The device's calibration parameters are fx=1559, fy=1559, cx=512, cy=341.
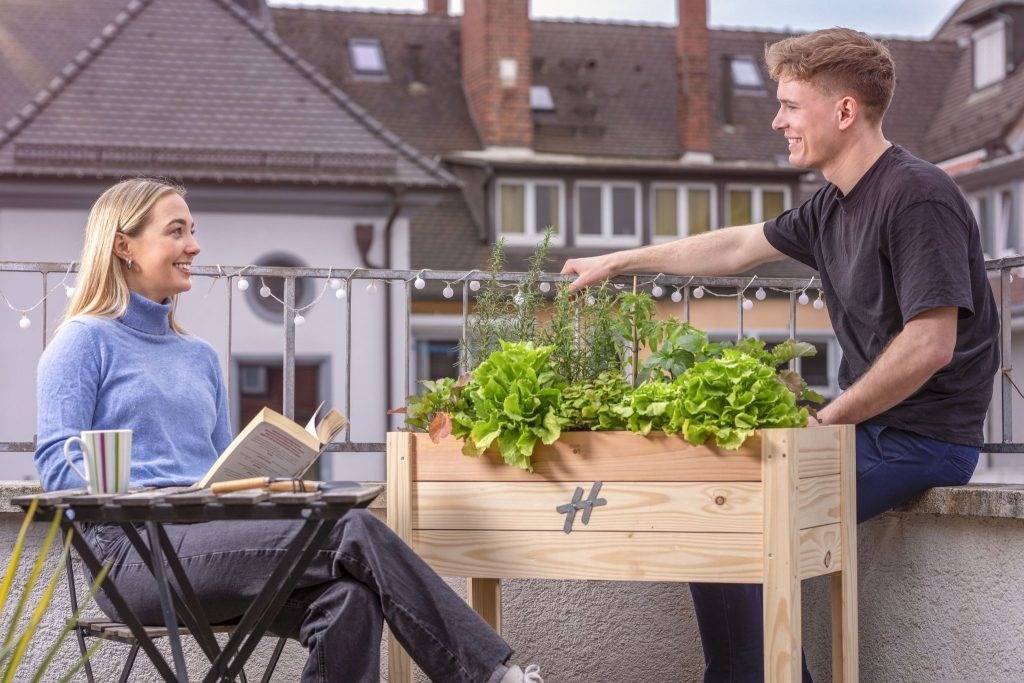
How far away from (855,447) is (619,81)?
95.4 ft

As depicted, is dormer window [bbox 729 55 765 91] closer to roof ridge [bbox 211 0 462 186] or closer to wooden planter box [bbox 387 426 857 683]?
roof ridge [bbox 211 0 462 186]

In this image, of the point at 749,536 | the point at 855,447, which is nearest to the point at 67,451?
the point at 749,536

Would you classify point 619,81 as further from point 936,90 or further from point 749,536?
point 749,536

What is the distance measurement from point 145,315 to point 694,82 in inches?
1078

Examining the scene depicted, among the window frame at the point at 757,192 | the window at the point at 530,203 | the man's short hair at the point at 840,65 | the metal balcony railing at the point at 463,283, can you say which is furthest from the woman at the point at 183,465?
the window frame at the point at 757,192

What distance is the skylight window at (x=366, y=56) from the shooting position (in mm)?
30891

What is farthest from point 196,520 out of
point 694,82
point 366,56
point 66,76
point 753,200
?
point 366,56

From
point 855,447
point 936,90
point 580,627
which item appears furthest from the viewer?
point 936,90

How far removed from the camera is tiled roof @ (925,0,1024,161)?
94.9 ft

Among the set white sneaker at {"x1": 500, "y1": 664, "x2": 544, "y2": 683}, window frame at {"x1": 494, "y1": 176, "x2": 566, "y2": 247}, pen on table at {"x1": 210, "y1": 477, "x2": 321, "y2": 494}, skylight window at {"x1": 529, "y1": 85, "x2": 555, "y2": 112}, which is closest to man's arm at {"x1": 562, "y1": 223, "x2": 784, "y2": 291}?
white sneaker at {"x1": 500, "y1": 664, "x2": 544, "y2": 683}

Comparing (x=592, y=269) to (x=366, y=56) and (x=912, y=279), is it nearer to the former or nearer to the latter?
(x=912, y=279)

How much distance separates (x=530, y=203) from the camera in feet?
92.4

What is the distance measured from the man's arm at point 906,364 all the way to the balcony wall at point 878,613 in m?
0.41

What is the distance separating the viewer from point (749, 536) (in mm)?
3221
